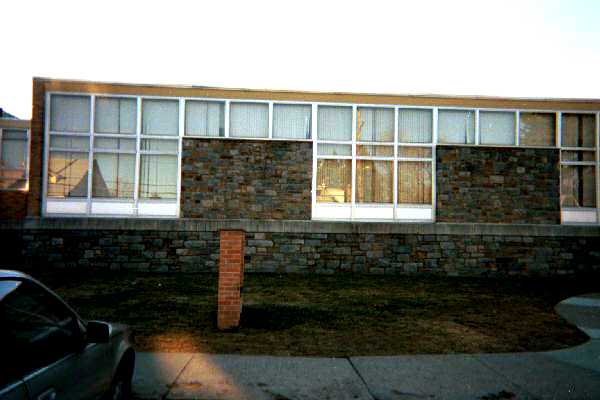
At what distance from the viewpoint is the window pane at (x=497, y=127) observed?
15.0 metres

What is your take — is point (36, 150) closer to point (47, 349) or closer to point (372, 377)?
point (372, 377)

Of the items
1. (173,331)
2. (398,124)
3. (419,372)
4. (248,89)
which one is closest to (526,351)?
(419,372)

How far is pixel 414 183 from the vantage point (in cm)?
1487

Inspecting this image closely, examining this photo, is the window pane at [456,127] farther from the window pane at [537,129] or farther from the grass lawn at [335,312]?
the grass lawn at [335,312]

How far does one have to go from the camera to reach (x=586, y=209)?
15086mm

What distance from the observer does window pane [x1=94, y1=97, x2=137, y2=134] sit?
47.3 feet

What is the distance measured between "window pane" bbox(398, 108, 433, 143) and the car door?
41.7 ft

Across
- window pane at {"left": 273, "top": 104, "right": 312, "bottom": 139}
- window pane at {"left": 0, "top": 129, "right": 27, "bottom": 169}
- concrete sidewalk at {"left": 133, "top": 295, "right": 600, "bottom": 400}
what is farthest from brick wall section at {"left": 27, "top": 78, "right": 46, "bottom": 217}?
concrete sidewalk at {"left": 133, "top": 295, "right": 600, "bottom": 400}

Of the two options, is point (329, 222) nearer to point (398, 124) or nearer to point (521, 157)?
point (398, 124)

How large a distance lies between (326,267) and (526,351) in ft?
25.4

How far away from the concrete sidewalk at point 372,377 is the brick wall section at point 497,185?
27.9ft

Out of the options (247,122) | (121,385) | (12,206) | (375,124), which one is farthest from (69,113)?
(121,385)

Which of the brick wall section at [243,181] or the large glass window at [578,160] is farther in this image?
the large glass window at [578,160]

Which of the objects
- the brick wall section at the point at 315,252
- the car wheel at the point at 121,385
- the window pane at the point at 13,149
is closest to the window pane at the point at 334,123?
the brick wall section at the point at 315,252
